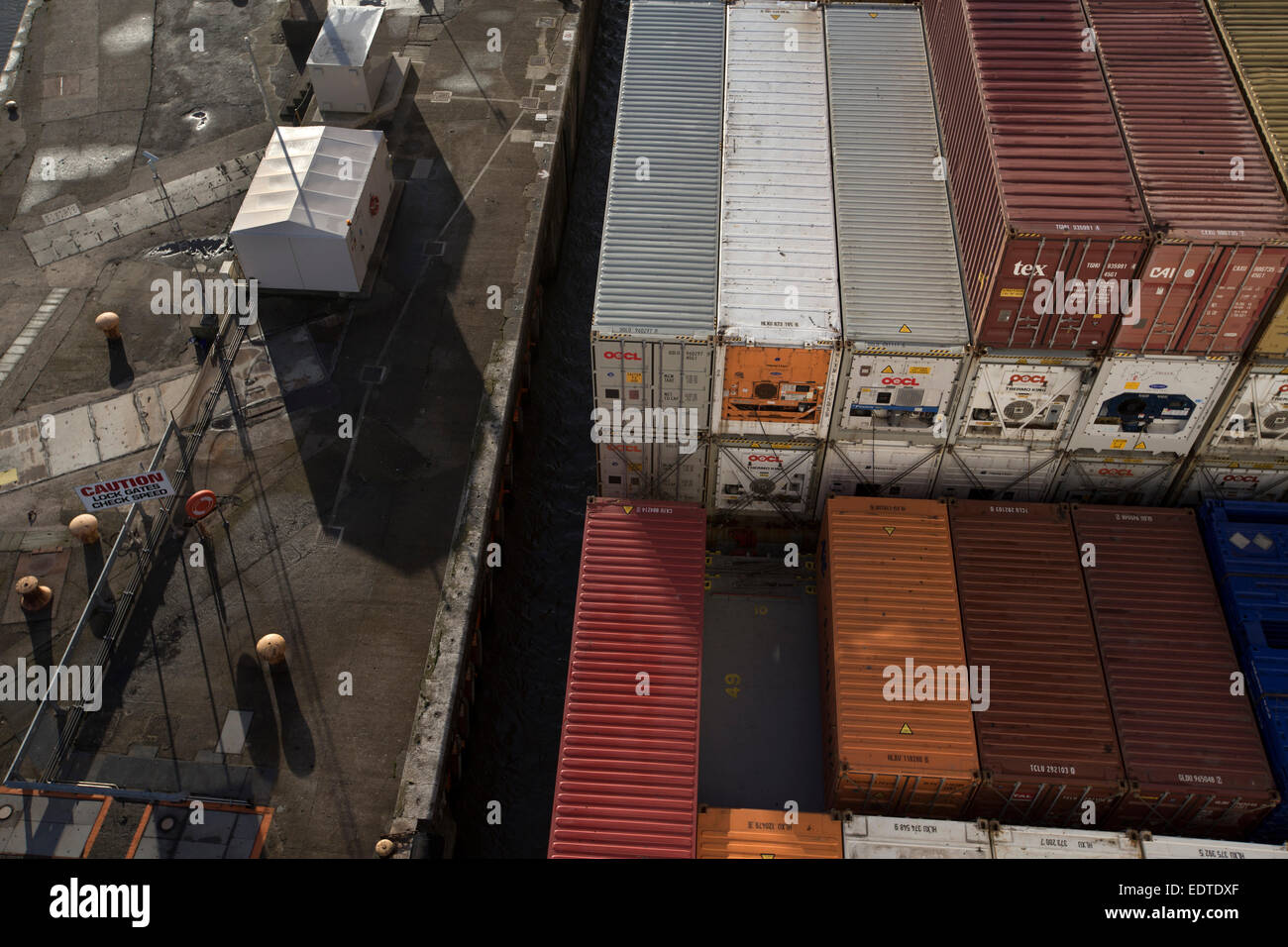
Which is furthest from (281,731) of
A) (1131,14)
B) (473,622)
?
(1131,14)

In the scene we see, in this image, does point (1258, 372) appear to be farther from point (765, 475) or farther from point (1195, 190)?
point (765, 475)

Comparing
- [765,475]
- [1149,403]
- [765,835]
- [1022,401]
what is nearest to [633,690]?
[765,835]

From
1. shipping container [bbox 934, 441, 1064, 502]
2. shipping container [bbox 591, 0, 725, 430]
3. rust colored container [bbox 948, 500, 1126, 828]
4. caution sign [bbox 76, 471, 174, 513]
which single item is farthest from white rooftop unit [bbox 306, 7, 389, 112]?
rust colored container [bbox 948, 500, 1126, 828]

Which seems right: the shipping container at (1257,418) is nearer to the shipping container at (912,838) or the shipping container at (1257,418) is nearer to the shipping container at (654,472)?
the shipping container at (912,838)

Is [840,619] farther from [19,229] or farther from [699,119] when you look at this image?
[19,229]

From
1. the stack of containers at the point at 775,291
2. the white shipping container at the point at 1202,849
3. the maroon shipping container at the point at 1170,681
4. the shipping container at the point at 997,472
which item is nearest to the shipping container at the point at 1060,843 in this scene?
the white shipping container at the point at 1202,849

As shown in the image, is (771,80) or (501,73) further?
(501,73)
